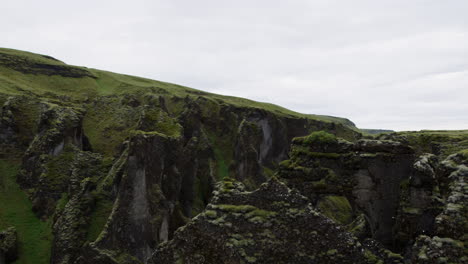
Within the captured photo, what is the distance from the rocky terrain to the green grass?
4.2 inches

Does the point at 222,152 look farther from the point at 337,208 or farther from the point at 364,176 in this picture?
the point at 364,176

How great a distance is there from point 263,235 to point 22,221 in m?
31.5

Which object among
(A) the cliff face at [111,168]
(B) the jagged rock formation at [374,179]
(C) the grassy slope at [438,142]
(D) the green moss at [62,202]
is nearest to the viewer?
(B) the jagged rock formation at [374,179]

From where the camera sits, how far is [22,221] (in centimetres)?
3291

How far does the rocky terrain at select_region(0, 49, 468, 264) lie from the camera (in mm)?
11711

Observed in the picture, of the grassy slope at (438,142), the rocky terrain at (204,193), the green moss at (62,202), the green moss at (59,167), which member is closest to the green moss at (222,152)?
the rocky terrain at (204,193)

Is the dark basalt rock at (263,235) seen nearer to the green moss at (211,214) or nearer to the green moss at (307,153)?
the green moss at (211,214)

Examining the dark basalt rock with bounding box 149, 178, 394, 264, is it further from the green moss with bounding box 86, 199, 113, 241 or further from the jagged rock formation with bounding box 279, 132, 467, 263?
the green moss with bounding box 86, 199, 113, 241

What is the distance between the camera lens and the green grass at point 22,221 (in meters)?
30.1

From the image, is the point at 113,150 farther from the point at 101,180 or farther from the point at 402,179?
the point at 402,179

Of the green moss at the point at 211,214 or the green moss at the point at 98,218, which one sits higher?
the green moss at the point at 211,214

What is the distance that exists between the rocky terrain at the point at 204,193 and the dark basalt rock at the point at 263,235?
0.13 feet

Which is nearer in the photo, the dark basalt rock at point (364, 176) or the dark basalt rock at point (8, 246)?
the dark basalt rock at point (364, 176)

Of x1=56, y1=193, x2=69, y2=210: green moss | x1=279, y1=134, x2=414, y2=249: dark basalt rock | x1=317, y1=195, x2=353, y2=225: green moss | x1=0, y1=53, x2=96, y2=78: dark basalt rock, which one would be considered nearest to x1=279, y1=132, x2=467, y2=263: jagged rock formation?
x1=279, y1=134, x2=414, y2=249: dark basalt rock
